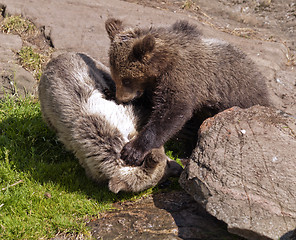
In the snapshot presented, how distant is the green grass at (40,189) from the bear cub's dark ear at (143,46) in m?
2.04

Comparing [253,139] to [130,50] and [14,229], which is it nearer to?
[130,50]

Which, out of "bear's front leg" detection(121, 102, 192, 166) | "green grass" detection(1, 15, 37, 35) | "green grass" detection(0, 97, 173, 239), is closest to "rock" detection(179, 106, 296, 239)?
"bear's front leg" detection(121, 102, 192, 166)

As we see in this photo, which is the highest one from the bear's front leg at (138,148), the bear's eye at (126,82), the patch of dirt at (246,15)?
the patch of dirt at (246,15)

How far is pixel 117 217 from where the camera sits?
179 inches

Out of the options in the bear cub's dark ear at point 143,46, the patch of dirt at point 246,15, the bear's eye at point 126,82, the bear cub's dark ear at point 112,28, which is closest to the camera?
the bear cub's dark ear at point 143,46

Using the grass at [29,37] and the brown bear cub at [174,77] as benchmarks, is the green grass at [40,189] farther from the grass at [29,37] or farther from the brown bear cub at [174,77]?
the grass at [29,37]

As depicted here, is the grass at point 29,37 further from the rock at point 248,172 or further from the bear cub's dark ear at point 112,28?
the rock at point 248,172

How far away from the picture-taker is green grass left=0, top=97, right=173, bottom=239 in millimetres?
4387

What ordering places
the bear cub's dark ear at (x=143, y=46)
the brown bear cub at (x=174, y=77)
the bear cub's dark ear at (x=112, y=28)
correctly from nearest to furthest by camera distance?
the bear cub's dark ear at (x=143, y=46) < the brown bear cub at (x=174, y=77) < the bear cub's dark ear at (x=112, y=28)

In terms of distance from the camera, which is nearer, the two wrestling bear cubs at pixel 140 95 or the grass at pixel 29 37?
the two wrestling bear cubs at pixel 140 95

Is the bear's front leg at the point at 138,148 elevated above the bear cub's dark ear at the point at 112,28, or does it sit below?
below

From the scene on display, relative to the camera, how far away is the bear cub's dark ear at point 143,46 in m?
4.90

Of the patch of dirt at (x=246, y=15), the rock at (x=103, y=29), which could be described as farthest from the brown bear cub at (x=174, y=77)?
the patch of dirt at (x=246, y=15)

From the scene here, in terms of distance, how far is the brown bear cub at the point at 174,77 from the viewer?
5.01 meters
